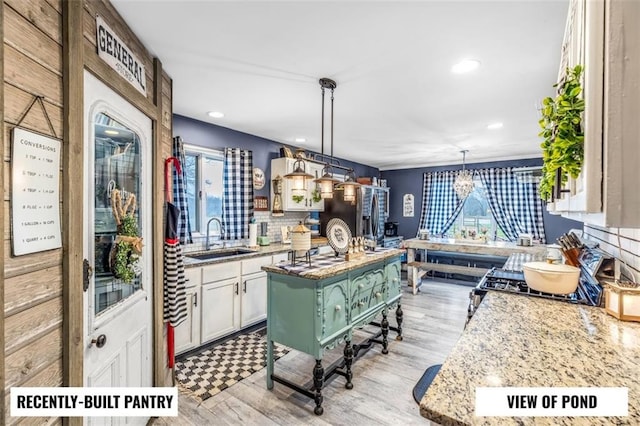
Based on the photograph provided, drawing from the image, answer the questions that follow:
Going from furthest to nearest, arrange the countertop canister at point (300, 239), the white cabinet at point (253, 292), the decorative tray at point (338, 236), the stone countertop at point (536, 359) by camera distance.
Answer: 1. the white cabinet at point (253, 292)
2. the decorative tray at point (338, 236)
3. the countertop canister at point (300, 239)
4. the stone countertop at point (536, 359)

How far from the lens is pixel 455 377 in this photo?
0.89 meters

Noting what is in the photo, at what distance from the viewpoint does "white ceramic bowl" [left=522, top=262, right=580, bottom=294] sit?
156 centimetres

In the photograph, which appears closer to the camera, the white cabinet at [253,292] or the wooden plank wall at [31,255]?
the wooden plank wall at [31,255]

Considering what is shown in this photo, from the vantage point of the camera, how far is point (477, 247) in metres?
4.77

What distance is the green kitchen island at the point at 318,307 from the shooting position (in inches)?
82.4

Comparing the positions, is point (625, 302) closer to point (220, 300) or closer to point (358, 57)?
point (358, 57)

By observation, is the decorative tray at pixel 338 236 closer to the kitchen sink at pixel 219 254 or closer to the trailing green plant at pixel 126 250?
the kitchen sink at pixel 219 254

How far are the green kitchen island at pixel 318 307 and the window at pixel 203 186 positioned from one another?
181 cm

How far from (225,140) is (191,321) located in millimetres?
2225

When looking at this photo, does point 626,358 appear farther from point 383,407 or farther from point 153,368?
point 153,368

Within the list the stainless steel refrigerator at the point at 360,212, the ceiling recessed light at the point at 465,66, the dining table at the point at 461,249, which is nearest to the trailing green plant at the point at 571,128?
the ceiling recessed light at the point at 465,66

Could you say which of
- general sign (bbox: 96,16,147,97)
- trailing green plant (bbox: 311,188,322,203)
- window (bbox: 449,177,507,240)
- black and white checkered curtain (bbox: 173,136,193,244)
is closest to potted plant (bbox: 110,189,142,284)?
general sign (bbox: 96,16,147,97)

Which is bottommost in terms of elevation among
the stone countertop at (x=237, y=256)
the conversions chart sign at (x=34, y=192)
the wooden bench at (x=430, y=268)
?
the wooden bench at (x=430, y=268)

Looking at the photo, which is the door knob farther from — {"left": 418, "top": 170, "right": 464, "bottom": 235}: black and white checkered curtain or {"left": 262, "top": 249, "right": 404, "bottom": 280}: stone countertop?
{"left": 418, "top": 170, "right": 464, "bottom": 235}: black and white checkered curtain
